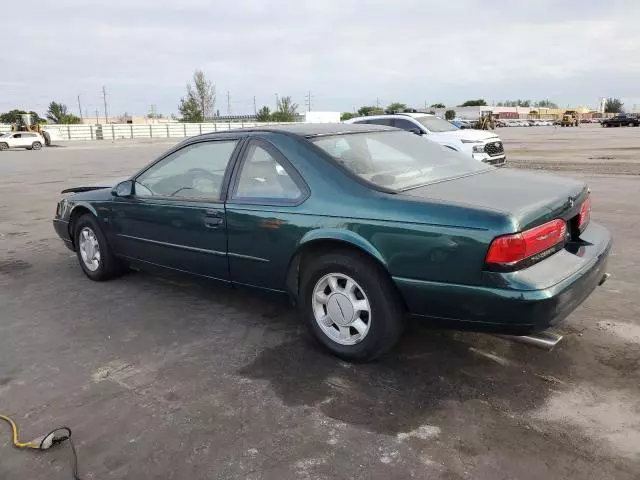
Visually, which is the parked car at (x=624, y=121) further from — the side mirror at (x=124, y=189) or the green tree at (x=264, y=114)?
the side mirror at (x=124, y=189)

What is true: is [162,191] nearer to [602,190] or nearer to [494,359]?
[494,359]

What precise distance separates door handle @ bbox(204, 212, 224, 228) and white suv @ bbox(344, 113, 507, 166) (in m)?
10.1

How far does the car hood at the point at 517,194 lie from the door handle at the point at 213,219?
4.75ft

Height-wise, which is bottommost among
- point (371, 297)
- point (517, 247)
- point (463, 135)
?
point (371, 297)

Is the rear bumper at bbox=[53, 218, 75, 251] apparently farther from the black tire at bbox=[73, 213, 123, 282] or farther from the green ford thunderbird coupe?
the green ford thunderbird coupe

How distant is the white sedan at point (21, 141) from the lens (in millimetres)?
39188

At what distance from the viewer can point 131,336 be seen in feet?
13.5

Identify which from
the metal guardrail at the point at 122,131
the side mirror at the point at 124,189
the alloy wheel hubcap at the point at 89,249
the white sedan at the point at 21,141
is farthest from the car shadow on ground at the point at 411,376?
the metal guardrail at the point at 122,131

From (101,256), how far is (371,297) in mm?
3118

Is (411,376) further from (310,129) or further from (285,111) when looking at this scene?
(285,111)

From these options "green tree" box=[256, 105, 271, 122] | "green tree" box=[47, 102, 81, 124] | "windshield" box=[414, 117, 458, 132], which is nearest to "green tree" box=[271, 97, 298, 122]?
"green tree" box=[256, 105, 271, 122]

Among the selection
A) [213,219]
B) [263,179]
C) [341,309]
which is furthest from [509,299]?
[213,219]

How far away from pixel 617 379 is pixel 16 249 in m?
6.88

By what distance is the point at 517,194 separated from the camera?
3.31 metres
